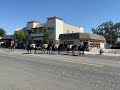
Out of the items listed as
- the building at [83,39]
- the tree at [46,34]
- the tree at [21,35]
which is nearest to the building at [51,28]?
the tree at [46,34]

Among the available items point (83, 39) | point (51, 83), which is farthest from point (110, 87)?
point (83, 39)

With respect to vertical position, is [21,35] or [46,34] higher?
[21,35]

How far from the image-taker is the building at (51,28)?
213ft

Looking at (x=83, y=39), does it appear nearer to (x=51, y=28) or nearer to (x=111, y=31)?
(x=51, y=28)

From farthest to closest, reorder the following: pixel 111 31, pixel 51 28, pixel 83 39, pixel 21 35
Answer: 1. pixel 111 31
2. pixel 21 35
3. pixel 51 28
4. pixel 83 39

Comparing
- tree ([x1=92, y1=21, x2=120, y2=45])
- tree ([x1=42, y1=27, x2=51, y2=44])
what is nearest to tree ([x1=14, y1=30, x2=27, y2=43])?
tree ([x1=42, y1=27, x2=51, y2=44])

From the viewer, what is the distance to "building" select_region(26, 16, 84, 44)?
64.8 m

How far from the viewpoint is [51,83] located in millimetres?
8836

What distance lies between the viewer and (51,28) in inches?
2589

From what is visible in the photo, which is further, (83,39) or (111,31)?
(111,31)

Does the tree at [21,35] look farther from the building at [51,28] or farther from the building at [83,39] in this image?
the building at [83,39]

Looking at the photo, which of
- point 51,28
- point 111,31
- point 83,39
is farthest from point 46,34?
point 111,31

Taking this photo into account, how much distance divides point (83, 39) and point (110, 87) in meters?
49.7

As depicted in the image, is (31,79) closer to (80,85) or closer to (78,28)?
(80,85)
